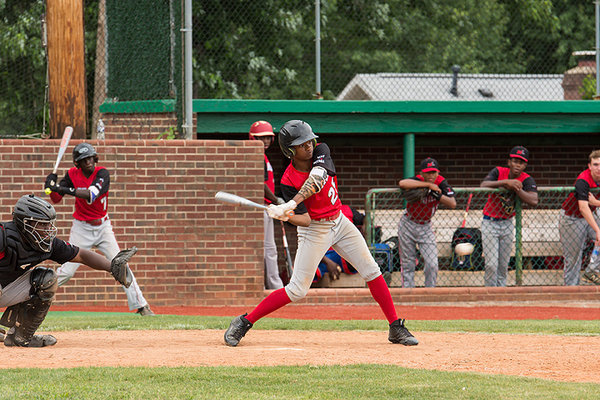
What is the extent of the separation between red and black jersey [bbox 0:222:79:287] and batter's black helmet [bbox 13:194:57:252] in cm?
8

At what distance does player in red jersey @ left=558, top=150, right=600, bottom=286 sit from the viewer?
37.0 ft

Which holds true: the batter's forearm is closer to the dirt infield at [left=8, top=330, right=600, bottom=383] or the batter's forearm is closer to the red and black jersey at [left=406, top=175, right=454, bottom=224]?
the dirt infield at [left=8, top=330, right=600, bottom=383]

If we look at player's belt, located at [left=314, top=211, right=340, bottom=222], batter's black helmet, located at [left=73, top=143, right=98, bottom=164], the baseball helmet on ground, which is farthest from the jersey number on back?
the baseball helmet on ground

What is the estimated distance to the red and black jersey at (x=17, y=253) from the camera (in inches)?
259

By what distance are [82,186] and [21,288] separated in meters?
2.96

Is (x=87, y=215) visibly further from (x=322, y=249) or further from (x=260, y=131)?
(x=322, y=249)

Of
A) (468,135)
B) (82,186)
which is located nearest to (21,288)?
(82,186)

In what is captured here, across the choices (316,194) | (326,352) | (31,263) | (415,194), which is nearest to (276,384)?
(326,352)

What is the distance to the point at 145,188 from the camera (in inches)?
434

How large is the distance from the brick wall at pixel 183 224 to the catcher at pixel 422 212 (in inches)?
71.2

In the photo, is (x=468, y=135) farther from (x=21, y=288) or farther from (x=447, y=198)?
(x=21, y=288)

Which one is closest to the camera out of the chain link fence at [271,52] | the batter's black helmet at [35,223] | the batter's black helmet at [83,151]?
the batter's black helmet at [35,223]

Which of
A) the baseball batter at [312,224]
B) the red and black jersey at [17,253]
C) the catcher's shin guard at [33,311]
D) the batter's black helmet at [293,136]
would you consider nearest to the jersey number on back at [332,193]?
the baseball batter at [312,224]

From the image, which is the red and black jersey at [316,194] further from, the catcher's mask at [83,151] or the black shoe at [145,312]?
the black shoe at [145,312]
